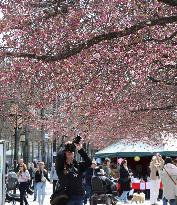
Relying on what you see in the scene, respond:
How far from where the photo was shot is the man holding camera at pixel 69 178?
1059 centimetres

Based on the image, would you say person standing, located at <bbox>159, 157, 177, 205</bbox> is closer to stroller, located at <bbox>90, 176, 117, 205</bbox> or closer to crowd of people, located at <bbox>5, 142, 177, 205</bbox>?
crowd of people, located at <bbox>5, 142, 177, 205</bbox>

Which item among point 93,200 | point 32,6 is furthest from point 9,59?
point 93,200

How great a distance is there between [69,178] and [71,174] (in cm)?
7

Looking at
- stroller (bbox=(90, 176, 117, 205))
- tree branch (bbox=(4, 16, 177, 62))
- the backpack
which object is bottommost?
stroller (bbox=(90, 176, 117, 205))

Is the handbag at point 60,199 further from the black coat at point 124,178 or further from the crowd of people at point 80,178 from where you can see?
the black coat at point 124,178

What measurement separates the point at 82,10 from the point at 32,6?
988 millimetres

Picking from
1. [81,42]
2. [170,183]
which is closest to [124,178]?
[170,183]

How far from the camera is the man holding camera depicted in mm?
10586

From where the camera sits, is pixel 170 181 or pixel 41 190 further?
pixel 41 190

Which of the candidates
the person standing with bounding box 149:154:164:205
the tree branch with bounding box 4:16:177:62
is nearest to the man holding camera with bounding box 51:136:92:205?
the tree branch with bounding box 4:16:177:62

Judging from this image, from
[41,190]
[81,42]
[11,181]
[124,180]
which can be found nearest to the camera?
[81,42]

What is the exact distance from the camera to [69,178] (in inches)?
420

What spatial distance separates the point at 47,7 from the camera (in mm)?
11719

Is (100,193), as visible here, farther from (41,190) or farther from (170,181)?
(170,181)
